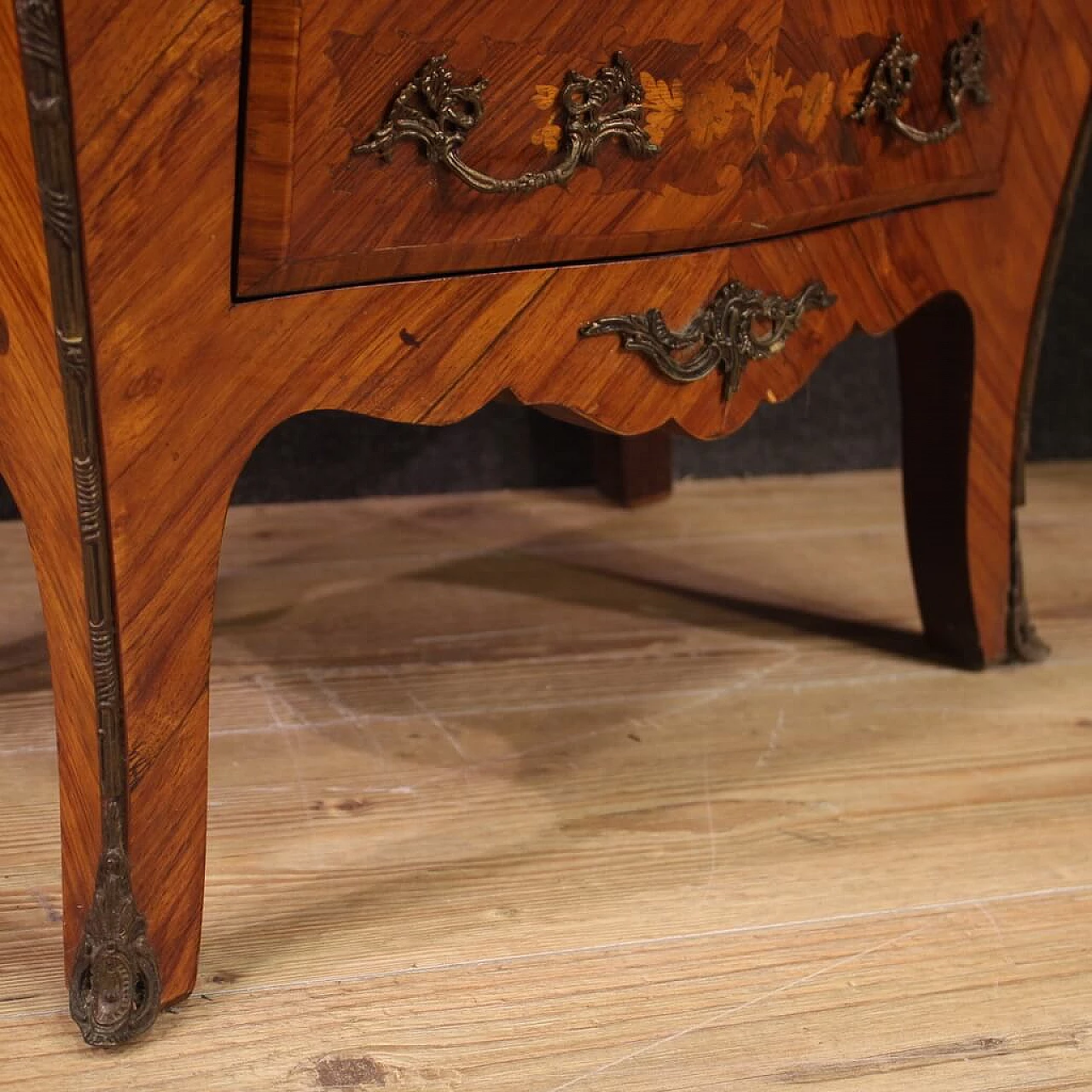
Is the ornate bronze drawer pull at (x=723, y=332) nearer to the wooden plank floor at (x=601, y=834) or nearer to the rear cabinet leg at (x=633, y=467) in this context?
the wooden plank floor at (x=601, y=834)

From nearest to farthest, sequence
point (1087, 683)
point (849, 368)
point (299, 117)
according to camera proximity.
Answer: point (299, 117) → point (1087, 683) → point (849, 368)

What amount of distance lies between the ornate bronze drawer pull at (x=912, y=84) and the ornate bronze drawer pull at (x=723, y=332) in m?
0.10

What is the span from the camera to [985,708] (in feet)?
3.40

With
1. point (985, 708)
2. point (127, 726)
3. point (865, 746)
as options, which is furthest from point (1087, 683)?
point (127, 726)

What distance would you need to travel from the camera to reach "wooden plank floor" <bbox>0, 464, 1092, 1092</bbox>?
680 millimetres

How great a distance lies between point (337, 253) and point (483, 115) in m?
0.09

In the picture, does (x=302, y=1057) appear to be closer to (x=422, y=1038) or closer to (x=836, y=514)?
(x=422, y=1038)

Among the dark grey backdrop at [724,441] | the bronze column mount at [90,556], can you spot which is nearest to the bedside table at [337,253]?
the bronze column mount at [90,556]

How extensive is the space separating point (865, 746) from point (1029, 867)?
0.16 metres

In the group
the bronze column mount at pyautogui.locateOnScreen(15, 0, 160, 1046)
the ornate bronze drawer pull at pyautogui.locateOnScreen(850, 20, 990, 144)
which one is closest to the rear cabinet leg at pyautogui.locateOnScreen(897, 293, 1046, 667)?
the ornate bronze drawer pull at pyautogui.locateOnScreen(850, 20, 990, 144)

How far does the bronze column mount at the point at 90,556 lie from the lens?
52 centimetres

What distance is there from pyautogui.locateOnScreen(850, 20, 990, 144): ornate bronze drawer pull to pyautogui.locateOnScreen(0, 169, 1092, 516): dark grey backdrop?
616 millimetres

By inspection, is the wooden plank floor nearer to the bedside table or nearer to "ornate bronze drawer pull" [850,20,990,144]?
the bedside table

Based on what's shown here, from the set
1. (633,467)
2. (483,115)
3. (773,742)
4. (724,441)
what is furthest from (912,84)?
(724,441)
